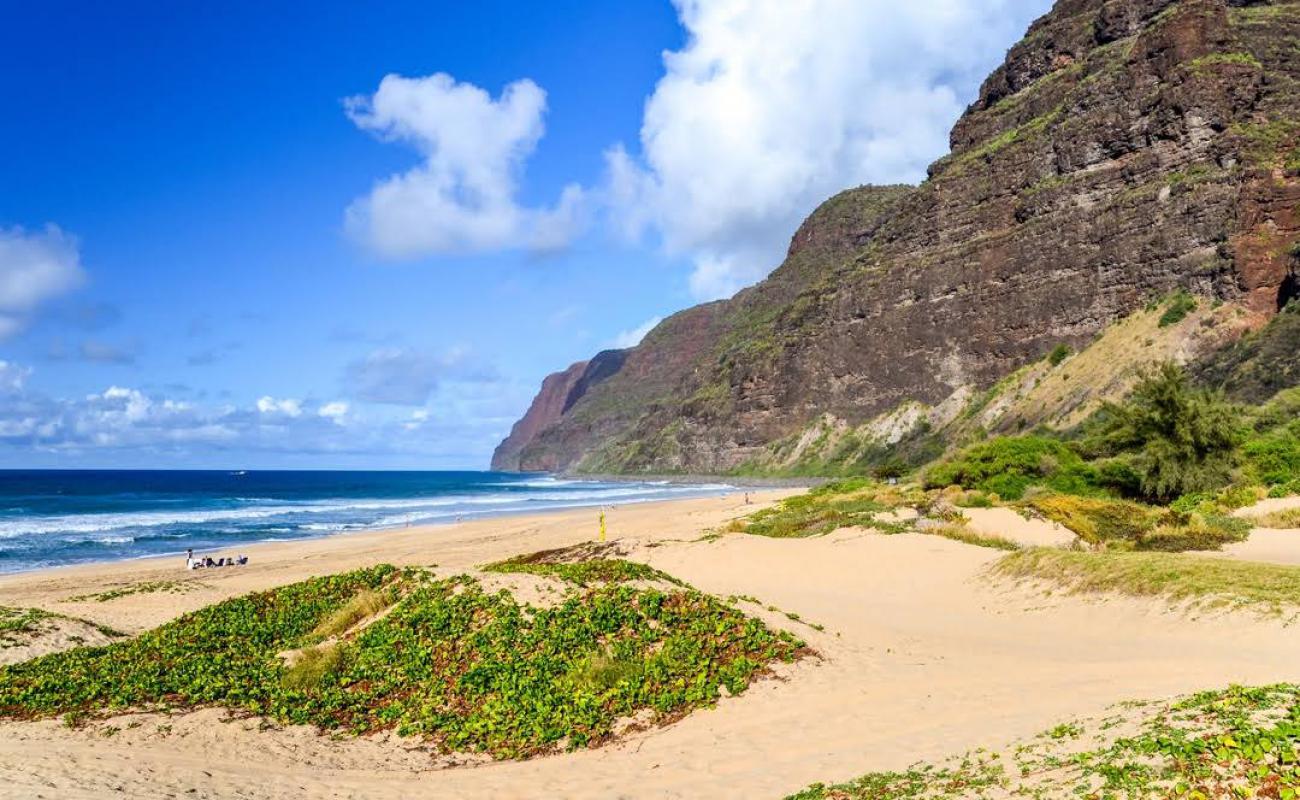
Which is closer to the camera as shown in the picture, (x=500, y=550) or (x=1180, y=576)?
(x=1180, y=576)

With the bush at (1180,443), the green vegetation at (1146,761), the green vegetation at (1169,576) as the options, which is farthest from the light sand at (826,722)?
the bush at (1180,443)

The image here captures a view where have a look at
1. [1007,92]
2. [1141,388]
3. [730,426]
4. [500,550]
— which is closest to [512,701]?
[500,550]

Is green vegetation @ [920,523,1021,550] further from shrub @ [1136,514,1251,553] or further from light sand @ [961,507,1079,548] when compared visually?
shrub @ [1136,514,1251,553]

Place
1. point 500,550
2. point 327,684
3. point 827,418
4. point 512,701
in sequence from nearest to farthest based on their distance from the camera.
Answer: point 512,701, point 327,684, point 500,550, point 827,418

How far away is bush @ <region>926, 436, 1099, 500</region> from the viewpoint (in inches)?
1187

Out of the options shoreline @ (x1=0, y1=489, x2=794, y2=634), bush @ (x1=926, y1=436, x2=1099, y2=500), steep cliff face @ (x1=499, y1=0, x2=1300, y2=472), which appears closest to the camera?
shoreline @ (x1=0, y1=489, x2=794, y2=634)

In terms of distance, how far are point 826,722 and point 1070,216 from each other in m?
73.7

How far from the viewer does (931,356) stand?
86188 millimetres

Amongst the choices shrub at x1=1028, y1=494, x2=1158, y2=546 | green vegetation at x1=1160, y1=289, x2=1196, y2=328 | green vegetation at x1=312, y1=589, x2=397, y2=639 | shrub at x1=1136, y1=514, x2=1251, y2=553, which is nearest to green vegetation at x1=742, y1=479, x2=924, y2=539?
shrub at x1=1028, y1=494, x2=1158, y2=546

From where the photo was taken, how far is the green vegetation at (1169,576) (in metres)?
12.3

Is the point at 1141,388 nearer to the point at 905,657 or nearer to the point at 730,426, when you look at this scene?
the point at 905,657

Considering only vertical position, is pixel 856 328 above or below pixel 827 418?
above

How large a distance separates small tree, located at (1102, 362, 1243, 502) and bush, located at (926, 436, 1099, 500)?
7.00ft

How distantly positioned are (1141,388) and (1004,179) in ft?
181
